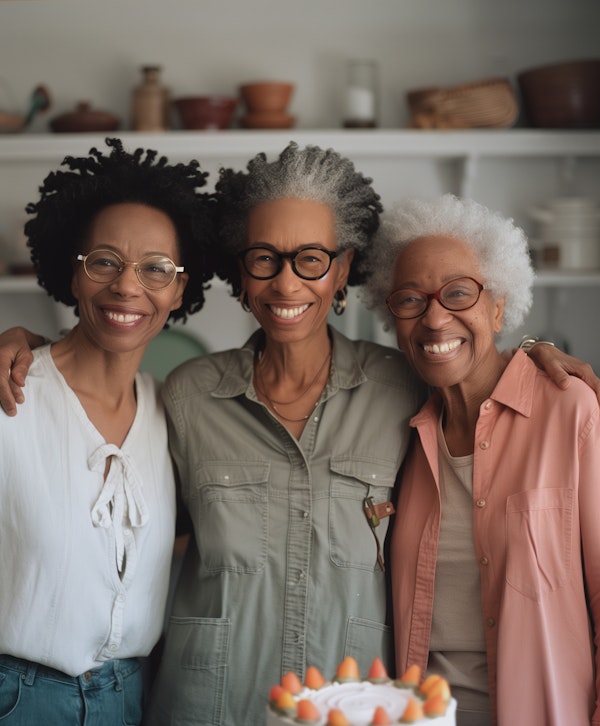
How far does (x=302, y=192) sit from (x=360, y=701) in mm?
1090

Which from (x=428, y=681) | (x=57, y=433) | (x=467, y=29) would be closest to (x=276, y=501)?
(x=57, y=433)

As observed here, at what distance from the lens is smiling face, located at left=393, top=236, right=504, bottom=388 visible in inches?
74.2

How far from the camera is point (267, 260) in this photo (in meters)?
2.02

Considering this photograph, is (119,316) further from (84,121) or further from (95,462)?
(84,121)

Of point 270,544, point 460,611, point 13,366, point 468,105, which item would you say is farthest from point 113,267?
point 468,105

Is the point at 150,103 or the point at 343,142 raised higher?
the point at 150,103

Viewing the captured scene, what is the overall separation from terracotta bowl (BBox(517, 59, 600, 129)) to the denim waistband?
2834mm

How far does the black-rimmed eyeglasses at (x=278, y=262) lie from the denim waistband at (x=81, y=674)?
785mm

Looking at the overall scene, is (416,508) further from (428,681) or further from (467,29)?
(467,29)

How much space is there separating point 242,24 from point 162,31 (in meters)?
0.33

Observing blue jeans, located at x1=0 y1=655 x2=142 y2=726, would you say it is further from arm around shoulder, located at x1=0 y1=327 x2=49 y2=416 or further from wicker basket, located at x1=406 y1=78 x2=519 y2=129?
wicker basket, located at x1=406 y1=78 x2=519 y2=129

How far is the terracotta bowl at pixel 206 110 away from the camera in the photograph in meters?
3.89

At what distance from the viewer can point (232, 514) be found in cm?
195

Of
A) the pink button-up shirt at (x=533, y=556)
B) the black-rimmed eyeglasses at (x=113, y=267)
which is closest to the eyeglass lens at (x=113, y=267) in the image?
the black-rimmed eyeglasses at (x=113, y=267)
